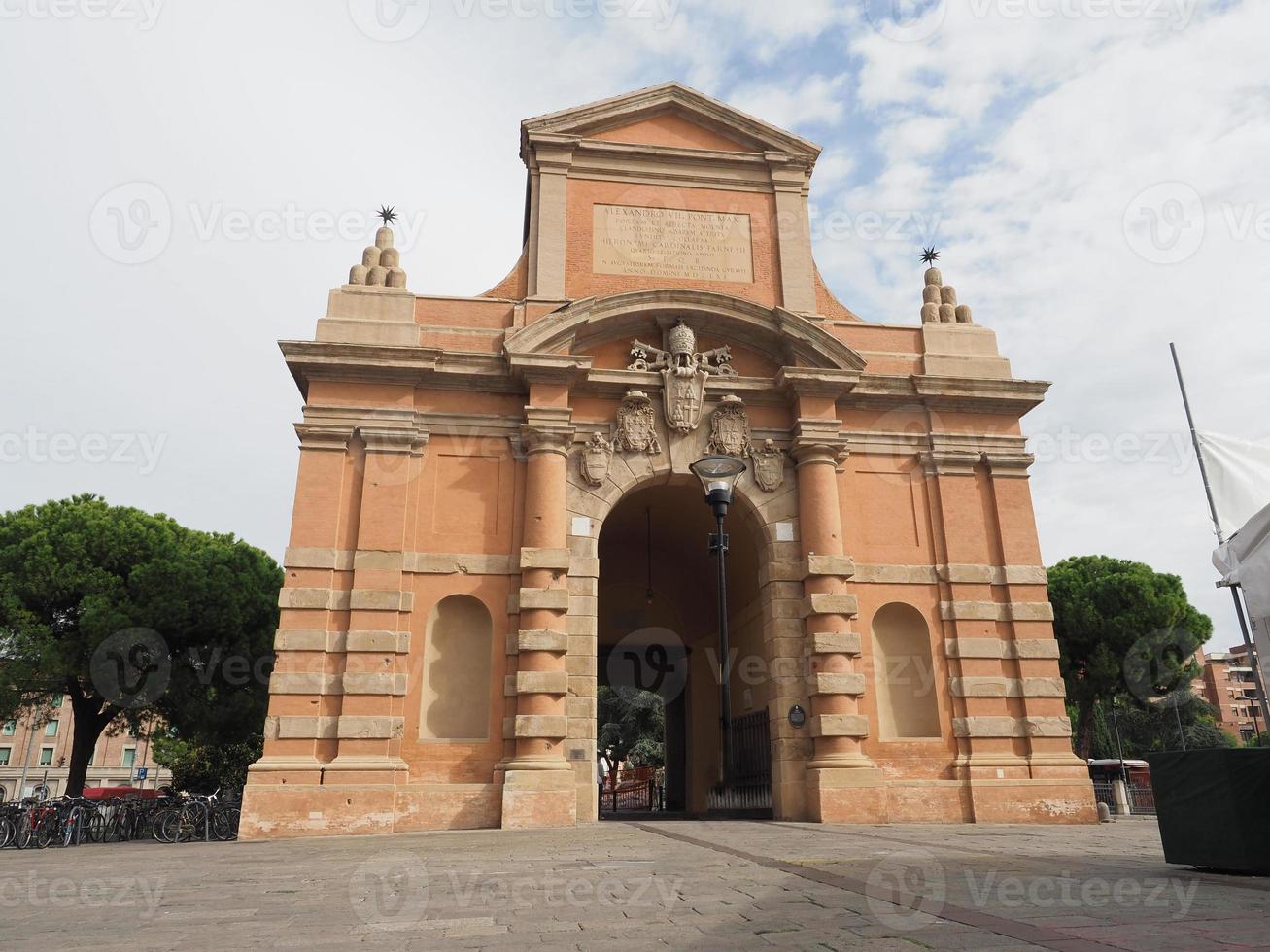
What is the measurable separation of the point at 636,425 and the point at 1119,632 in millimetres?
26369

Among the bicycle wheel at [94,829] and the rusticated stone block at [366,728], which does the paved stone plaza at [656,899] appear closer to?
the rusticated stone block at [366,728]

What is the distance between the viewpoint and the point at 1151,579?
35.2 m

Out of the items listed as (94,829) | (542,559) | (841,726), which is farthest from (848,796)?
(94,829)

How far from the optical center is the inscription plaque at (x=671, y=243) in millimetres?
19047

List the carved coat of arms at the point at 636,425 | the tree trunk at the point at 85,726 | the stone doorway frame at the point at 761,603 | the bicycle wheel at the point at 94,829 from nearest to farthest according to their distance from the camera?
1. the stone doorway frame at the point at 761,603
2. the carved coat of arms at the point at 636,425
3. the bicycle wheel at the point at 94,829
4. the tree trunk at the point at 85,726

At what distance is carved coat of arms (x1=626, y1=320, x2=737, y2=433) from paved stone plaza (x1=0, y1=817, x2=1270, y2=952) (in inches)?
335

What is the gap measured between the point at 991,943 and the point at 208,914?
5.13m

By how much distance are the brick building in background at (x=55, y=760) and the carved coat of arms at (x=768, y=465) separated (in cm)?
5600

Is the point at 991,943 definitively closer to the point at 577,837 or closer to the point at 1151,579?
the point at 577,837

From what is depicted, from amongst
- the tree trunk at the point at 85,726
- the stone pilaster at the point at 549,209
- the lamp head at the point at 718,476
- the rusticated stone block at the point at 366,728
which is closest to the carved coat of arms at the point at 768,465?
the stone pilaster at the point at 549,209

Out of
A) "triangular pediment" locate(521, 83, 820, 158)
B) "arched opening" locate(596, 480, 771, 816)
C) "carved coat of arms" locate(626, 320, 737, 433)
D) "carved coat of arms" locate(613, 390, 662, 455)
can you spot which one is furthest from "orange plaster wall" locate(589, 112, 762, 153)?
"arched opening" locate(596, 480, 771, 816)

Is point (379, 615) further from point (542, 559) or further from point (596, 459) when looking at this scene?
point (596, 459)

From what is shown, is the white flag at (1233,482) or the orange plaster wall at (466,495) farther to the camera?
the orange plaster wall at (466,495)

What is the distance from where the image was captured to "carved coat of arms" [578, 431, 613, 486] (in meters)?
17.1
